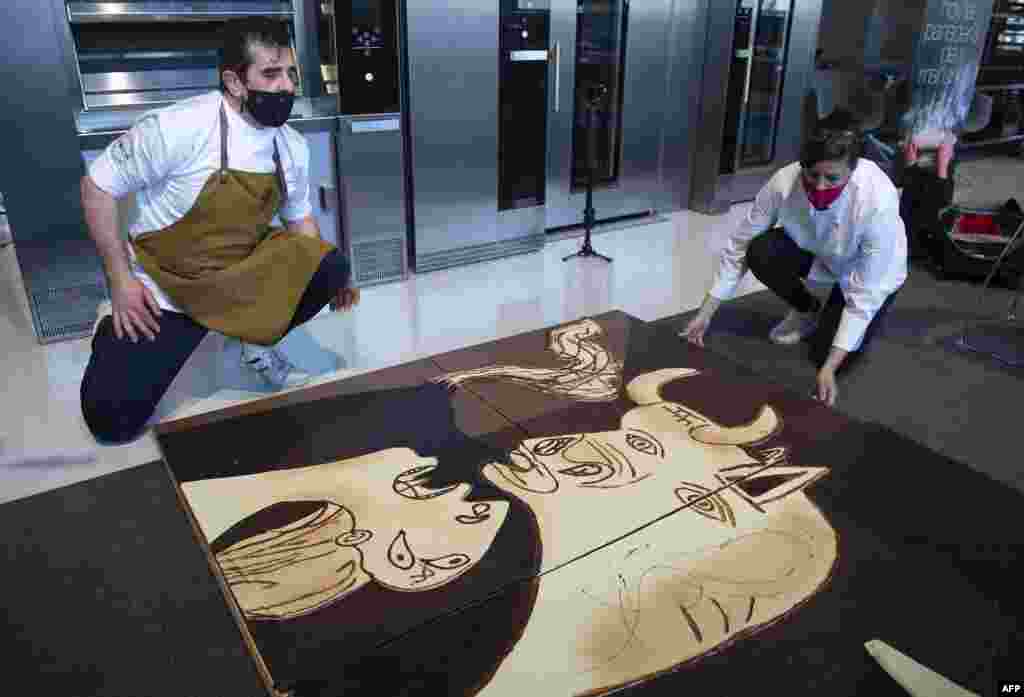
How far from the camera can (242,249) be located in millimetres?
2188

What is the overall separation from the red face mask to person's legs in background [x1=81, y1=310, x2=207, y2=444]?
6.11ft

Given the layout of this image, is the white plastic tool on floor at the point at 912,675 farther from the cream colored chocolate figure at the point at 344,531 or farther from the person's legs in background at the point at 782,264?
the person's legs in background at the point at 782,264

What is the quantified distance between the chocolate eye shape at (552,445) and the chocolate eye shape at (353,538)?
1.64 feet

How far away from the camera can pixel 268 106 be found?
2.05 meters

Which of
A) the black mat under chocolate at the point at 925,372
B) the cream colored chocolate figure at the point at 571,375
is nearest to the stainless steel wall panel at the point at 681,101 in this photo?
the black mat under chocolate at the point at 925,372

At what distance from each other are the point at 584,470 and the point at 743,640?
591 millimetres

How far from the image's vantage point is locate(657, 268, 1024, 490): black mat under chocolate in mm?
2115

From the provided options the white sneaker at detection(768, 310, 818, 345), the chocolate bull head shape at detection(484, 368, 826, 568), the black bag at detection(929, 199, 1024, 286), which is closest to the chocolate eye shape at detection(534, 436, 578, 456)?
the chocolate bull head shape at detection(484, 368, 826, 568)

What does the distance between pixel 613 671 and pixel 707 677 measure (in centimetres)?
16

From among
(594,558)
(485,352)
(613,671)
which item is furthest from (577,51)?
(613,671)

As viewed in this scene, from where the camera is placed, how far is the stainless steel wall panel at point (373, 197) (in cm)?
303

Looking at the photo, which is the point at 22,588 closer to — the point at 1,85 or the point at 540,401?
the point at 540,401

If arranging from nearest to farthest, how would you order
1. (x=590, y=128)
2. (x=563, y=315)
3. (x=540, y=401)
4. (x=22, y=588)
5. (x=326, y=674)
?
(x=326, y=674)
(x=22, y=588)
(x=540, y=401)
(x=563, y=315)
(x=590, y=128)

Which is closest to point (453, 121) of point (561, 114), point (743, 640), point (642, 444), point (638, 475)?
point (561, 114)
